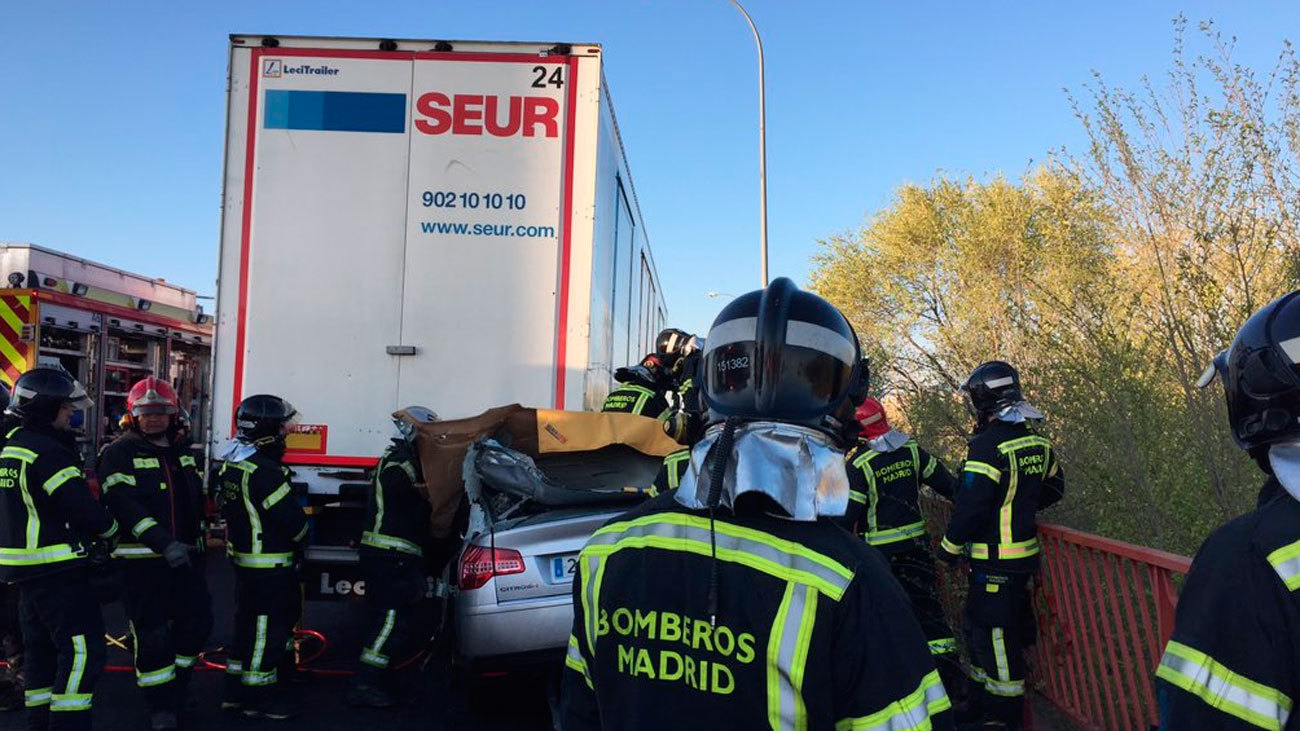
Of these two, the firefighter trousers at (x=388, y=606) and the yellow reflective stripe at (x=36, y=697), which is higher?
the firefighter trousers at (x=388, y=606)

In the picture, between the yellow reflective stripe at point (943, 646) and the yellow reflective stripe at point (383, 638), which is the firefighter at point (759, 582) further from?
the yellow reflective stripe at point (383, 638)

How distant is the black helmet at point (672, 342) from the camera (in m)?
7.46

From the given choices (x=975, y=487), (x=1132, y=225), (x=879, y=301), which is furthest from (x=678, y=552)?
(x=879, y=301)

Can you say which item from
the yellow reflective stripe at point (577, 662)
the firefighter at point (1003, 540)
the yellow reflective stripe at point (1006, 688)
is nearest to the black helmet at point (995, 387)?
the firefighter at point (1003, 540)

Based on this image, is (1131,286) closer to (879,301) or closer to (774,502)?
(774,502)

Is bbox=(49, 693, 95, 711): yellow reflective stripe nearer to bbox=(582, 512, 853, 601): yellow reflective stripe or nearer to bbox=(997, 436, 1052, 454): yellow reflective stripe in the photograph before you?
bbox=(582, 512, 853, 601): yellow reflective stripe

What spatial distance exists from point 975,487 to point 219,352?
16.1 feet

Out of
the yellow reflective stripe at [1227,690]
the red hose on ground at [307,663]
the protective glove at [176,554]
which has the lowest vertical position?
the red hose on ground at [307,663]

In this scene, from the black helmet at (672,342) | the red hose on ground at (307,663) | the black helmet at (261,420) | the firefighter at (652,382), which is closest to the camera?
the black helmet at (261,420)

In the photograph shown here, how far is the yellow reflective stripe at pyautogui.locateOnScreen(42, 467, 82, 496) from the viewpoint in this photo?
4.85 metres

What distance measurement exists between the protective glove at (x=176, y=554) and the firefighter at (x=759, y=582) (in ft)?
14.2

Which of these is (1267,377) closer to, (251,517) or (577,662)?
(577,662)

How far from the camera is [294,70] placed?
20.8 feet

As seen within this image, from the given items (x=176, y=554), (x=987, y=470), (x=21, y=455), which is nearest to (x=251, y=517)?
(x=176, y=554)
